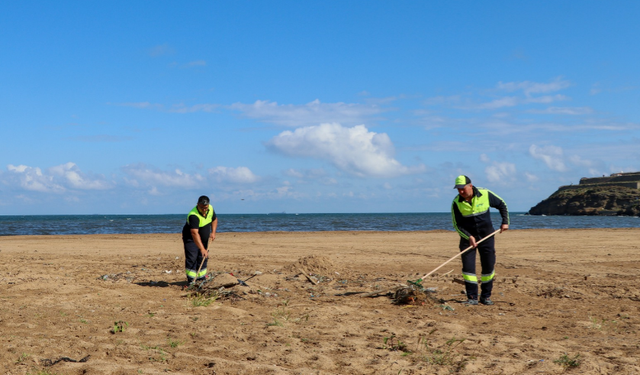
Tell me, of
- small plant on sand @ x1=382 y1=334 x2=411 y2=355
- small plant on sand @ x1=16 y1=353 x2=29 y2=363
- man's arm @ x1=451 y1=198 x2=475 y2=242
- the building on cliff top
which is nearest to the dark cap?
man's arm @ x1=451 y1=198 x2=475 y2=242

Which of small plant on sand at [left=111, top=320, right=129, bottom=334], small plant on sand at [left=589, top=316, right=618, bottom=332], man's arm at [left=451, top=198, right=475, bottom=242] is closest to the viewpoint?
small plant on sand at [left=111, top=320, right=129, bottom=334]

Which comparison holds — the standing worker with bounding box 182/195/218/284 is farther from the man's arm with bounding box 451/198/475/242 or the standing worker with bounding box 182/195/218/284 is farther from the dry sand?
the man's arm with bounding box 451/198/475/242

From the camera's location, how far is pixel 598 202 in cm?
9306

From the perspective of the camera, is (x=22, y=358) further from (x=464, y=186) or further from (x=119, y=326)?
Answer: (x=464, y=186)

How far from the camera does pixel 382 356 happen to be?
4395mm

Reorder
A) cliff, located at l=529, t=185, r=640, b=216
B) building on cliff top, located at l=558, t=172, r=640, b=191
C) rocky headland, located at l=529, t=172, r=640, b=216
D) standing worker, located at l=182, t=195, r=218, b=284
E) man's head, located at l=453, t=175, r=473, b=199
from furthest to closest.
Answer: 1. building on cliff top, located at l=558, t=172, r=640, b=191
2. rocky headland, located at l=529, t=172, r=640, b=216
3. cliff, located at l=529, t=185, r=640, b=216
4. standing worker, located at l=182, t=195, r=218, b=284
5. man's head, located at l=453, t=175, r=473, b=199

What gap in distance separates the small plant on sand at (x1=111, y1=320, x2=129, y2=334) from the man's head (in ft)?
15.2

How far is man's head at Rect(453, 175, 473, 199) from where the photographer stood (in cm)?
686

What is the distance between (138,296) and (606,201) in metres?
102

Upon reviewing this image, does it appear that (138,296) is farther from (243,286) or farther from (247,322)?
(247,322)

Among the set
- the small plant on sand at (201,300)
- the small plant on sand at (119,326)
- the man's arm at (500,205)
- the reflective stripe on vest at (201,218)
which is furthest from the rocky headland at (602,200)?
the small plant on sand at (119,326)

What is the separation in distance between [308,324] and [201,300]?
2.00 meters

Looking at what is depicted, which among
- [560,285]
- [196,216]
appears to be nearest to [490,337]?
[560,285]

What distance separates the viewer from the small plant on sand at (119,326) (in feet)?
16.9
